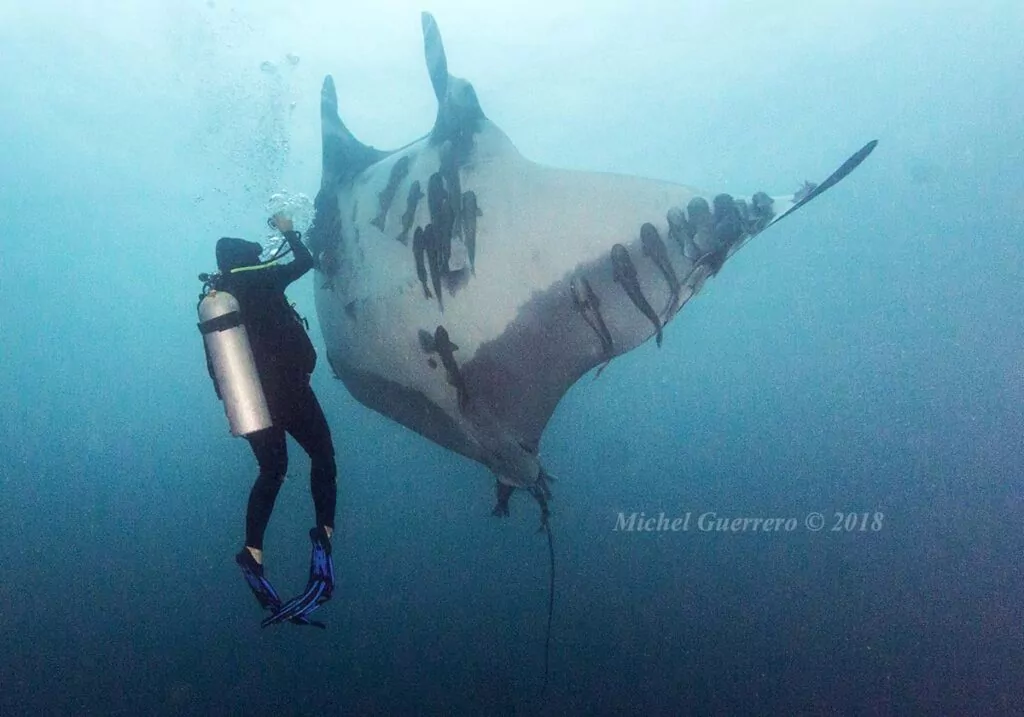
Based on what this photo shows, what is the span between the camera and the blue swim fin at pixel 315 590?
11.3ft

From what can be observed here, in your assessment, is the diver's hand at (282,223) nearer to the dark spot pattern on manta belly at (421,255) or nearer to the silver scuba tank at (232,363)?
the silver scuba tank at (232,363)

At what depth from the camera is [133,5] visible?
598 inches

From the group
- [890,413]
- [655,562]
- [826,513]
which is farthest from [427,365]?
[890,413]

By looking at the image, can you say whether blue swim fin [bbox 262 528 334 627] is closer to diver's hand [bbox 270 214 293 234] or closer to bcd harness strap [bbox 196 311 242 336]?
Answer: bcd harness strap [bbox 196 311 242 336]

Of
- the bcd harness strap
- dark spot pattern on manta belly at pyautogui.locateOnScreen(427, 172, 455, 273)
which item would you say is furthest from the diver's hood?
dark spot pattern on manta belly at pyautogui.locateOnScreen(427, 172, 455, 273)

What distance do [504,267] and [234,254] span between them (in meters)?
1.89

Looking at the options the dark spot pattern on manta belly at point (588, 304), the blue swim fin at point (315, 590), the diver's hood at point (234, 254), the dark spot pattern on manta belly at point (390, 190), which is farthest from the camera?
the dark spot pattern on manta belly at point (390, 190)

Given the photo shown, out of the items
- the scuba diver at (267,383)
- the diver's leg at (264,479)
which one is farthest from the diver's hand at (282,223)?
the diver's leg at (264,479)

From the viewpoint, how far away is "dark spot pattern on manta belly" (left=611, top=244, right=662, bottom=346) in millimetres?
3914

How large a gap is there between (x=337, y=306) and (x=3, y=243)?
1464 inches

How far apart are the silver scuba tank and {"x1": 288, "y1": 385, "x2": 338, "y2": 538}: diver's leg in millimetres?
350

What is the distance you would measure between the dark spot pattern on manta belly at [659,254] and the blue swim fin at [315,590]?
2.94 meters

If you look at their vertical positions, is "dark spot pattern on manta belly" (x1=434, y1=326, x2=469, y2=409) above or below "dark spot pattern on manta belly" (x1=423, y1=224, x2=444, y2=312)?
below

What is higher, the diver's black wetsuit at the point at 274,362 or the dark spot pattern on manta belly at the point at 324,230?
the dark spot pattern on manta belly at the point at 324,230
